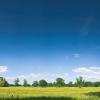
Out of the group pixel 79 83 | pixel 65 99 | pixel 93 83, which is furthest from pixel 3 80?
pixel 65 99

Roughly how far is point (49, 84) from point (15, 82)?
22126 millimetres

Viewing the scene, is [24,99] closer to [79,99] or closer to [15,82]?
[79,99]

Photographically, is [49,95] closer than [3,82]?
Yes

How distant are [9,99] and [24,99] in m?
2.21

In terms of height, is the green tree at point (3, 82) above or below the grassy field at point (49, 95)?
above

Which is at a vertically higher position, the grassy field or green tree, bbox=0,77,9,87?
green tree, bbox=0,77,9,87

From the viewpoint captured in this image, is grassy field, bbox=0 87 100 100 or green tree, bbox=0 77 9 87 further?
green tree, bbox=0 77 9 87

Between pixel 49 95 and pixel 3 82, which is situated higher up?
pixel 3 82

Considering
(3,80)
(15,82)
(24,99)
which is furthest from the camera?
(15,82)

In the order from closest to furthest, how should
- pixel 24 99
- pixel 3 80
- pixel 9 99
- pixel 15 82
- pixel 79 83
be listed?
pixel 9 99 < pixel 24 99 < pixel 3 80 < pixel 79 83 < pixel 15 82

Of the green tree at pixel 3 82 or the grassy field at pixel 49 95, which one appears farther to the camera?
the green tree at pixel 3 82

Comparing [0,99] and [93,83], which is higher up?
[93,83]

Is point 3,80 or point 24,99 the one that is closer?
point 24,99

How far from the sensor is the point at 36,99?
29672 mm
